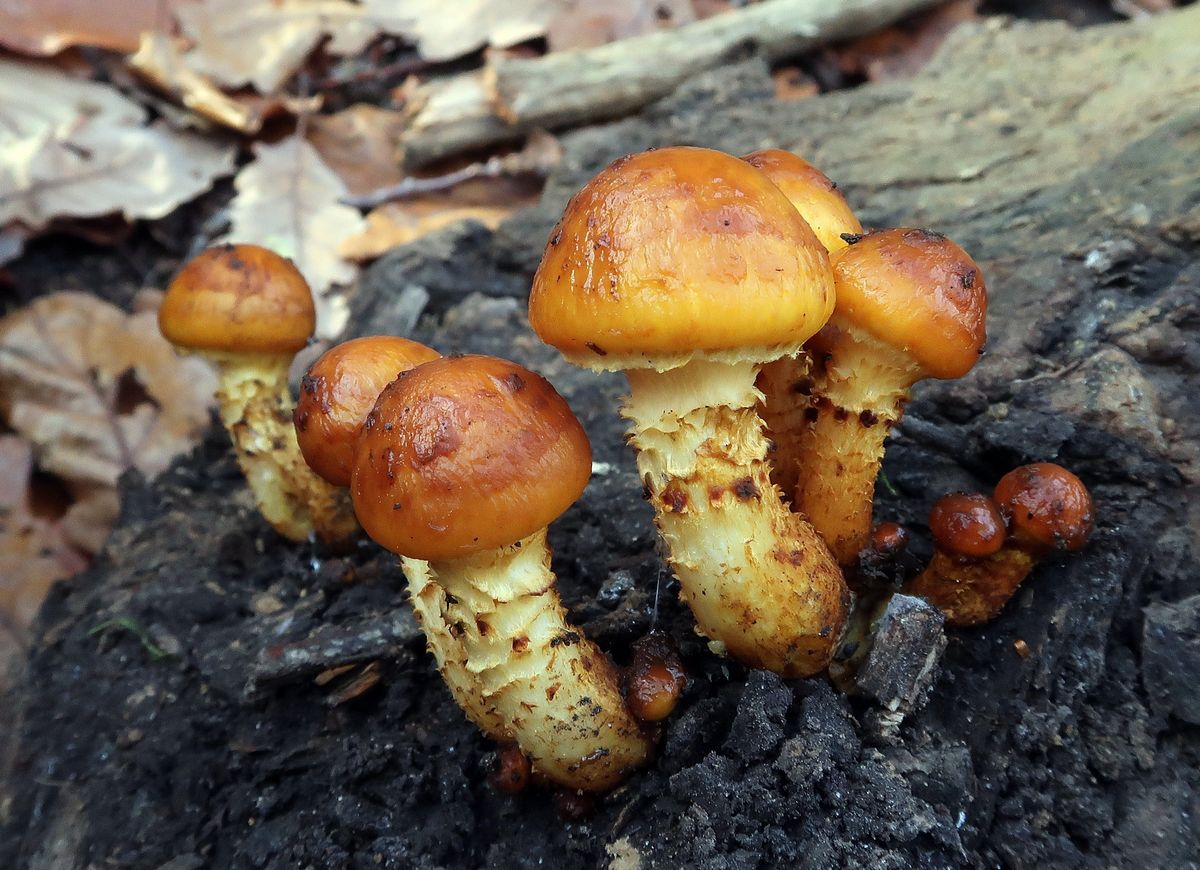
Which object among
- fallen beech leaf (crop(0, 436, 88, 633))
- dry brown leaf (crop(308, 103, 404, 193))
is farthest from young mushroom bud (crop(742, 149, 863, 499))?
dry brown leaf (crop(308, 103, 404, 193))

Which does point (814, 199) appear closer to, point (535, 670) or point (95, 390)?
point (535, 670)

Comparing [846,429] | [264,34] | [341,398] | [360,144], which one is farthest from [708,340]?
[264,34]

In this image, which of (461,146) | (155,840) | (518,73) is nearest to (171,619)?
(155,840)

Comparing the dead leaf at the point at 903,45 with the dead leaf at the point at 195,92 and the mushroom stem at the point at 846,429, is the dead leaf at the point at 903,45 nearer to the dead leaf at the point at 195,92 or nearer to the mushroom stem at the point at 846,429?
the dead leaf at the point at 195,92

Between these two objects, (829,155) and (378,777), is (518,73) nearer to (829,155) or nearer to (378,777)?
(829,155)

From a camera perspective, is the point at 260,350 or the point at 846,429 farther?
the point at 260,350
